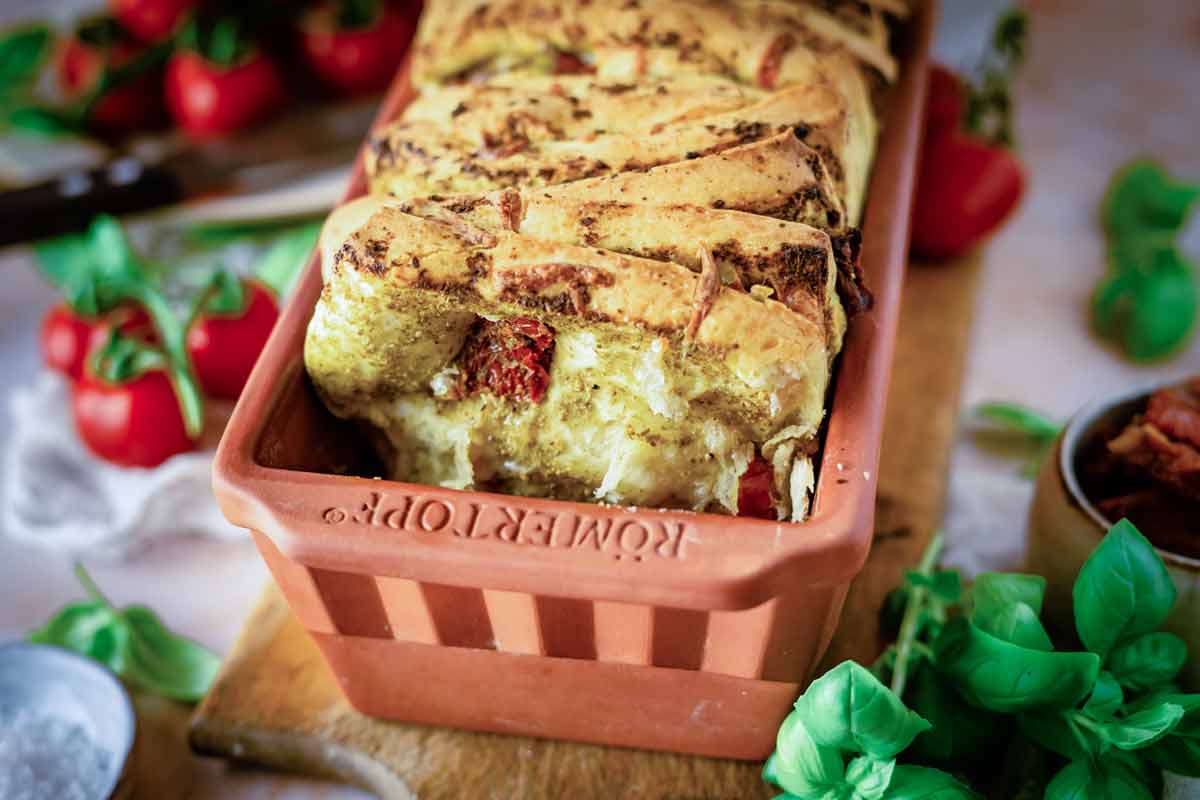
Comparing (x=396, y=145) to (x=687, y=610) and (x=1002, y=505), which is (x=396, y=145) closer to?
(x=687, y=610)

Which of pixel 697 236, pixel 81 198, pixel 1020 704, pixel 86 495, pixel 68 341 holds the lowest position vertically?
pixel 86 495

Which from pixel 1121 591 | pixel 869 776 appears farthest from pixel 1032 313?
pixel 869 776

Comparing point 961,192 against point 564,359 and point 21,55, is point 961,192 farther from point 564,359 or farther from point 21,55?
point 21,55

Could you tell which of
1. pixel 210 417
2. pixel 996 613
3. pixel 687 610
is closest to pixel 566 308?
pixel 687 610

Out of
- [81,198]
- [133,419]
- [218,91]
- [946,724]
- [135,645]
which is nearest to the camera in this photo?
[946,724]

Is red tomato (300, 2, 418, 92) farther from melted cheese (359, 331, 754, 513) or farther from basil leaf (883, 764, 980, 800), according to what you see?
basil leaf (883, 764, 980, 800)

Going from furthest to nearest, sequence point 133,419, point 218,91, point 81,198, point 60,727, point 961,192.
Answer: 1. point 218,91
2. point 81,198
3. point 961,192
4. point 133,419
5. point 60,727

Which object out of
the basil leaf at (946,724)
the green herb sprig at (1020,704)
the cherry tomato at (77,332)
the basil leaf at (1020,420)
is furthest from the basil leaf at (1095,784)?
the cherry tomato at (77,332)
